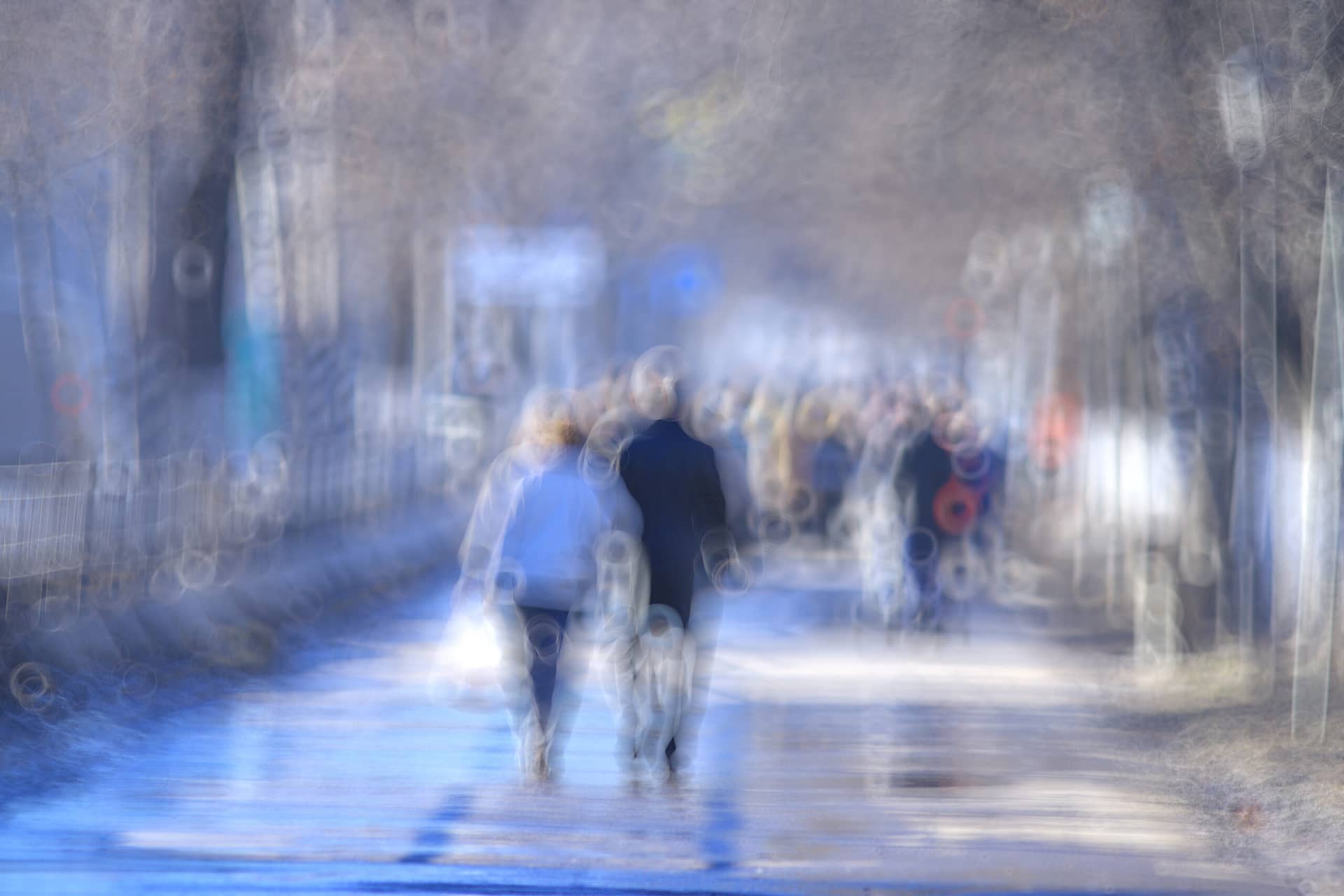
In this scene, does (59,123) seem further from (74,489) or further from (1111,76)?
(1111,76)

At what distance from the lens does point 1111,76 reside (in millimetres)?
15102

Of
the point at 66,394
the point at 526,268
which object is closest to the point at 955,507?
the point at 526,268

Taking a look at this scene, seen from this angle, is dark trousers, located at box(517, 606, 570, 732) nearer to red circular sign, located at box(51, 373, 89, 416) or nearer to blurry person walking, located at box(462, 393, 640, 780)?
blurry person walking, located at box(462, 393, 640, 780)

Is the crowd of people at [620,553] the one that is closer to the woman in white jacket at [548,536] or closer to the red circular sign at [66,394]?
the woman in white jacket at [548,536]

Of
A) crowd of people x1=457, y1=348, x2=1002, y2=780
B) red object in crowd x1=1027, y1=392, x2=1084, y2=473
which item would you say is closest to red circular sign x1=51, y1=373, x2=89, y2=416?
red object in crowd x1=1027, y1=392, x2=1084, y2=473

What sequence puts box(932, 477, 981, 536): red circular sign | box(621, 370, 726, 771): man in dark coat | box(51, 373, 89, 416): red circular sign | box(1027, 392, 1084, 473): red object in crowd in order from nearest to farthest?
box(621, 370, 726, 771): man in dark coat
box(932, 477, 981, 536): red circular sign
box(1027, 392, 1084, 473): red object in crowd
box(51, 373, 89, 416): red circular sign

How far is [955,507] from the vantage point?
1808 centimetres

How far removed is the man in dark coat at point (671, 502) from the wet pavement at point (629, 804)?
940mm

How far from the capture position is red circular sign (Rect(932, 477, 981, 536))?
1798cm

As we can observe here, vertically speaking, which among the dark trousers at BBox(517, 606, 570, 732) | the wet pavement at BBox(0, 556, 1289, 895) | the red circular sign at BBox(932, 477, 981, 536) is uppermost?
the red circular sign at BBox(932, 477, 981, 536)

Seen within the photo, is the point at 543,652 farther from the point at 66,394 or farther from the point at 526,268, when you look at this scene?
the point at 66,394

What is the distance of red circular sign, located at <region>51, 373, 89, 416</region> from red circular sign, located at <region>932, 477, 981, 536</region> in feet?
54.6

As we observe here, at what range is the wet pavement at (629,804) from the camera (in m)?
8.80

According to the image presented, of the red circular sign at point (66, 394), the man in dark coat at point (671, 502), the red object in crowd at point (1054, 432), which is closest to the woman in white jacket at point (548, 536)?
the man in dark coat at point (671, 502)
